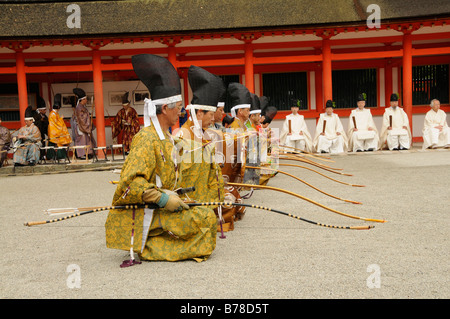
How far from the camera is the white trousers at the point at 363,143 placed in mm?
14742

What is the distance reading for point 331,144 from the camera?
49.0ft

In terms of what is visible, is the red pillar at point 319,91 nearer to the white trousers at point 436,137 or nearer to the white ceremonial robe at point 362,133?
the white ceremonial robe at point 362,133

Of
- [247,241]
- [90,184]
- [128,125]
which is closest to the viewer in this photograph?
[247,241]

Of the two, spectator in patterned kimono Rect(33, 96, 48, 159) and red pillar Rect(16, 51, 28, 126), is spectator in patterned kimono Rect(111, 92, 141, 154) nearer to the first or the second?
spectator in patterned kimono Rect(33, 96, 48, 159)

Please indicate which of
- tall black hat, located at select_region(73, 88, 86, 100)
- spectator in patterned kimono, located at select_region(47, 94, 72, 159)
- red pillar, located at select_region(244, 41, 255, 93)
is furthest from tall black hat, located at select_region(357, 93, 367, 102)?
spectator in patterned kimono, located at select_region(47, 94, 72, 159)

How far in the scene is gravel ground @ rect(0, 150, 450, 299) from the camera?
334 centimetres

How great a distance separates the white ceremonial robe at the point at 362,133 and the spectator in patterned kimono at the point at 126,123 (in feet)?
21.9

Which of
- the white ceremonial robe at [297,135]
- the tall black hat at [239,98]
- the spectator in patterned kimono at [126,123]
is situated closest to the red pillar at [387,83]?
the white ceremonial robe at [297,135]

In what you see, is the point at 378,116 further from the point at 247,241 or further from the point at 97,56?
the point at 247,241

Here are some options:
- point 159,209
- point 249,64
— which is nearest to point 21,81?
point 249,64

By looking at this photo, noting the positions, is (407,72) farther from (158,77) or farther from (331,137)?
(158,77)

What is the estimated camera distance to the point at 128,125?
47.4ft
